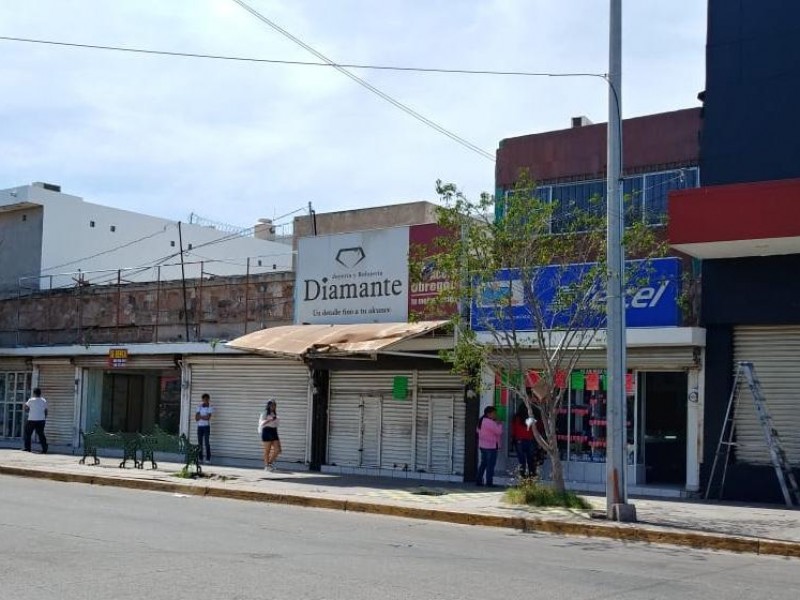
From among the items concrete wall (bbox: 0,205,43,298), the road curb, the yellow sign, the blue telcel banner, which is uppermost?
concrete wall (bbox: 0,205,43,298)

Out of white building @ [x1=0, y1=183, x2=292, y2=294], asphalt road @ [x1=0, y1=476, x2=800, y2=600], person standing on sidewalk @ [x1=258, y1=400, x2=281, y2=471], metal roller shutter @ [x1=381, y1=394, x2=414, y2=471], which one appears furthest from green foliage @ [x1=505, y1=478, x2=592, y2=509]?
white building @ [x1=0, y1=183, x2=292, y2=294]

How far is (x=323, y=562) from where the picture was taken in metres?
9.99

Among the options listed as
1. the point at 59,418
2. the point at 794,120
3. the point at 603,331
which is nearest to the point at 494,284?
the point at 603,331

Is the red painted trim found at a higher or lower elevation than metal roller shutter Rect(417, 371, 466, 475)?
higher

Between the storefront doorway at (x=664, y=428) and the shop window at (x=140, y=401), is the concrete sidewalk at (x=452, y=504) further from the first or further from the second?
the shop window at (x=140, y=401)

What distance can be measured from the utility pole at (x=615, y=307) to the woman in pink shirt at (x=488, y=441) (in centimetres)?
492

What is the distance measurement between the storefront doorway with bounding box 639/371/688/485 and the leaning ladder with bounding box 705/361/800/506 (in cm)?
199

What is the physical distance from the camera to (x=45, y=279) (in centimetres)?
3241

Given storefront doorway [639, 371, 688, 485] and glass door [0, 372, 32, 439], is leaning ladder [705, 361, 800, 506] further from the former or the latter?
glass door [0, 372, 32, 439]

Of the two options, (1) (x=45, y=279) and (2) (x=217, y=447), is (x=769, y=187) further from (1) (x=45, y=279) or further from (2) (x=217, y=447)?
(1) (x=45, y=279)

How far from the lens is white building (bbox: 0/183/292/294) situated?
32625mm

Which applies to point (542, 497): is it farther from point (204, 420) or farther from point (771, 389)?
point (204, 420)

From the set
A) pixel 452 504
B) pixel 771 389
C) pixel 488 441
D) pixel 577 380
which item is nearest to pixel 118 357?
pixel 488 441

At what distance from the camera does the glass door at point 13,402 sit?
31.1 m
